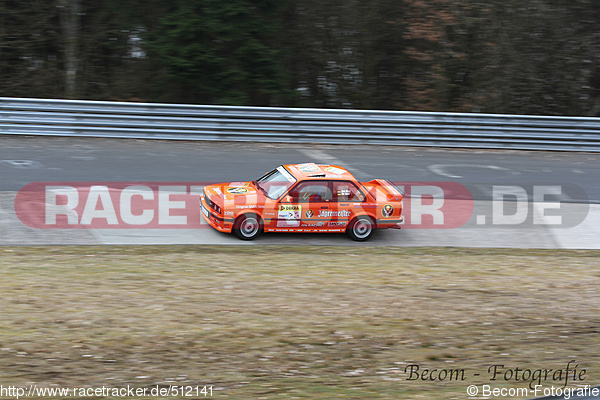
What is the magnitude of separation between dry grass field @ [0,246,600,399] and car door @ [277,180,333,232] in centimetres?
115

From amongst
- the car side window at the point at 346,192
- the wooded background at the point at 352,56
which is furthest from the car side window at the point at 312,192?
the wooded background at the point at 352,56

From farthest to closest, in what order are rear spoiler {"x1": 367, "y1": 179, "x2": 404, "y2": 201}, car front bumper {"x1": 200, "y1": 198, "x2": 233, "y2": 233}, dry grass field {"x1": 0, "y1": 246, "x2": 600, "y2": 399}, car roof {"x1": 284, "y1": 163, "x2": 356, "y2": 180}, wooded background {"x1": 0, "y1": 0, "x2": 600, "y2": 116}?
wooded background {"x1": 0, "y1": 0, "x2": 600, "y2": 116} → rear spoiler {"x1": 367, "y1": 179, "x2": 404, "y2": 201} → car roof {"x1": 284, "y1": 163, "x2": 356, "y2": 180} → car front bumper {"x1": 200, "y1": 198, "x2": 233, "y2": 233} → dry grass field {"x1": 0, "y1": 246, "x2": 600, "y2": 399}

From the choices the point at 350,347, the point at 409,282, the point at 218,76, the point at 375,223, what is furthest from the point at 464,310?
the point at 218,76

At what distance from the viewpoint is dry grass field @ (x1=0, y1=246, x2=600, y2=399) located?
574cm

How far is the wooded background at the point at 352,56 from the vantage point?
2197 centimetres

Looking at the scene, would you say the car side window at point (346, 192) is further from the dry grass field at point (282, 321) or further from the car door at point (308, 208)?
the dry grass field at point (282, 321)

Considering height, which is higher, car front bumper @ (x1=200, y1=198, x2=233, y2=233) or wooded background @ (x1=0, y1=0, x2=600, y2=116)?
wooded background @ (x1=0, y1=0, x2=600, y2=116)

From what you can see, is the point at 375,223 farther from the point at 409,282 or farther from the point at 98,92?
the point at 98,92

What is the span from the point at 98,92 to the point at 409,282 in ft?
56.1

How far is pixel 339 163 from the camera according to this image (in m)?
16.3

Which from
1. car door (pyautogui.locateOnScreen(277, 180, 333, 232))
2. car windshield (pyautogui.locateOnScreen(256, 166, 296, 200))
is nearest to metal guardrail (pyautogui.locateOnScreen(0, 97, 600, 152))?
car windshield (pyautogui.locateOnScreen(256, 166, 296, 200))

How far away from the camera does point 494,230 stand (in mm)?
12250

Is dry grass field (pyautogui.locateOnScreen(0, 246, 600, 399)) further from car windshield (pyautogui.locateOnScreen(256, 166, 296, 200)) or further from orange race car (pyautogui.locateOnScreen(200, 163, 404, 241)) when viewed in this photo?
car windshield (pyautogui.locateOnScreen(256, 166, 296, 200))

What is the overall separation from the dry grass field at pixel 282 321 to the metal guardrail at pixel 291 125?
8.31 m
